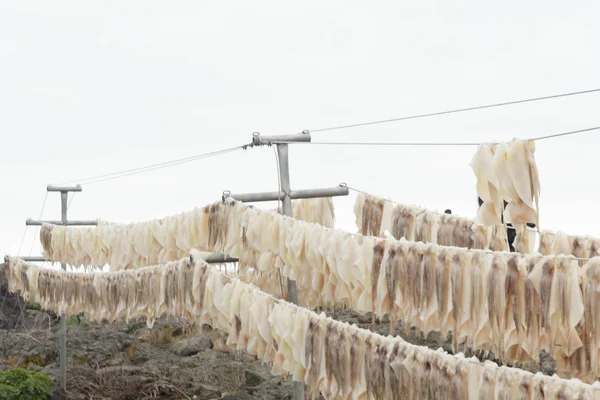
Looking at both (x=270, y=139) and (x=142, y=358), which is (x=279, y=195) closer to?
(x=270, y=139)

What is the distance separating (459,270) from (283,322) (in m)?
1.91

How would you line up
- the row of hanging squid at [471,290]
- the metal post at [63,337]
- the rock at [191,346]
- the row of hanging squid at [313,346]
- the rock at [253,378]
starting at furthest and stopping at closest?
the rock at [191,346], the rock at [253,378], the metal post at [63,337], the row of hanging squid at [471,290], the row of hanging squid at [313,346]

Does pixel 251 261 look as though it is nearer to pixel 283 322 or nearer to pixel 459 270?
pixel 283 322

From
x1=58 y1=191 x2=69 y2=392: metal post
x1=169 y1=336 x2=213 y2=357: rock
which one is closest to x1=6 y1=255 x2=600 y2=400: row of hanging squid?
x1=58 y1=191 x2=69 y2=392: metal post

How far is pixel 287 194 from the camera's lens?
934 cm

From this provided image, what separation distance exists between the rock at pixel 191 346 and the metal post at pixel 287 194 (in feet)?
36.6

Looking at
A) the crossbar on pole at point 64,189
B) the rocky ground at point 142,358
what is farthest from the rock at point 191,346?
the crossbar on pole at point 64,189

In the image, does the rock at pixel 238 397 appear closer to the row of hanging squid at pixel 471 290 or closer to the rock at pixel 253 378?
the rock at pixel 253 378

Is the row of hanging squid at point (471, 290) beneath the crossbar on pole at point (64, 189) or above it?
beneath

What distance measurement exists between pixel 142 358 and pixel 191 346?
1220 millimetres

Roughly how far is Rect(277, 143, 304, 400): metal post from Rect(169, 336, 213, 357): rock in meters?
11.2

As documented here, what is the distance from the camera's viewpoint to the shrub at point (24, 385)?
15.8 m

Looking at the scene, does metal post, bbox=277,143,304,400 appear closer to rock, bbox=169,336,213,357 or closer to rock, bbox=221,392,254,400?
rock, bbox=221,392,254,400

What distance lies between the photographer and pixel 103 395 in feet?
54.7
